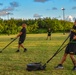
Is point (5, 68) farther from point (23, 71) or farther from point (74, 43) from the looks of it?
point (74, 43)

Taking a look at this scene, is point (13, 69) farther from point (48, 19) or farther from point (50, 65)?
point (48, 19)

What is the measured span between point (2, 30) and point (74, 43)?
114581mm

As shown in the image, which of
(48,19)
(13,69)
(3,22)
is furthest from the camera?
(48,19)

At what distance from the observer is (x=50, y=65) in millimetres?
12672

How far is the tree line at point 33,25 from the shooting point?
125375 mm

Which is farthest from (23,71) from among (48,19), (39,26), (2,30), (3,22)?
(48,19)

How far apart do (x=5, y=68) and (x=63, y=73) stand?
2478 millimetres

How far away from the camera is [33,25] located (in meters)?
137

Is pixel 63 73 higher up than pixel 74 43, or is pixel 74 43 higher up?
pixel 74 43

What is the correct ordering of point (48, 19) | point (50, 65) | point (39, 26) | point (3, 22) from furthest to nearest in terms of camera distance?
point (48, 19), point (39, 26), point (3, 22), point (50, 65)

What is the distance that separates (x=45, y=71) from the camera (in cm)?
1113

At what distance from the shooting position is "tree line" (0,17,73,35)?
12538cm

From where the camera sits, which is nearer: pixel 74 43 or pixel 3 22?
pixel 74 43

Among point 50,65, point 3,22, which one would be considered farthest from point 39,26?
point 50,65
